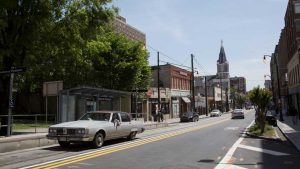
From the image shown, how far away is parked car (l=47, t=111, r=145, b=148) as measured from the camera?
16219mm

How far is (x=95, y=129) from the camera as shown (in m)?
16.8

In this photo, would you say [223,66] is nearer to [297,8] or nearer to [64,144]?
[297,8]

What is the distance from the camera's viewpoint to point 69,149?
53.4 ft

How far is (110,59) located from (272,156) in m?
27.2

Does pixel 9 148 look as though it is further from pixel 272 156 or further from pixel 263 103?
pixel 263 103

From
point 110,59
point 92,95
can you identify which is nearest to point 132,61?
point 110,59

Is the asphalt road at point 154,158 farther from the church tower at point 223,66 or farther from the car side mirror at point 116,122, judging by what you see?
the church tower at point 223,66

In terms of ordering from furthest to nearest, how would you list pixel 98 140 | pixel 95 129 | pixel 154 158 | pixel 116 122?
pixel 116 122
pixel 98 140
pixel 95 129
pixel 154 158

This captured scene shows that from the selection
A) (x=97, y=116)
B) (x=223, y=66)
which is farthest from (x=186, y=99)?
(x=223, y=66)

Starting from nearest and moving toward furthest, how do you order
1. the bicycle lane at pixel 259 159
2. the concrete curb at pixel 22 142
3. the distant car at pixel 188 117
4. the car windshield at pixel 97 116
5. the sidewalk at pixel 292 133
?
the bicycle lane at pixel 259 159
the concrete curb at pixel 22 142
the car windshield at pixel 97 116
the sidewalk at pixel 292 133
the distant car at pixel 188 117

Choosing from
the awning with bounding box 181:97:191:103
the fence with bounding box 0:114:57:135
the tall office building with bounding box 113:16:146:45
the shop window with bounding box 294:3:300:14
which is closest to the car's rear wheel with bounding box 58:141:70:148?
the fence with bounding box 0:114:57:135

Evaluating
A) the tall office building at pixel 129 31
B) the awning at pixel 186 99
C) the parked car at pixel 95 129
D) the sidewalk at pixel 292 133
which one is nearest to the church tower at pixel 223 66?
the tall office building at pixel 129 31

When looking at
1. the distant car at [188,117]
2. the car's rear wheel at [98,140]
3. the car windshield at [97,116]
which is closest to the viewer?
the car's rear wheel at [98,140]

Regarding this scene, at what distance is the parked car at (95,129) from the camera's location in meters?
16.2
